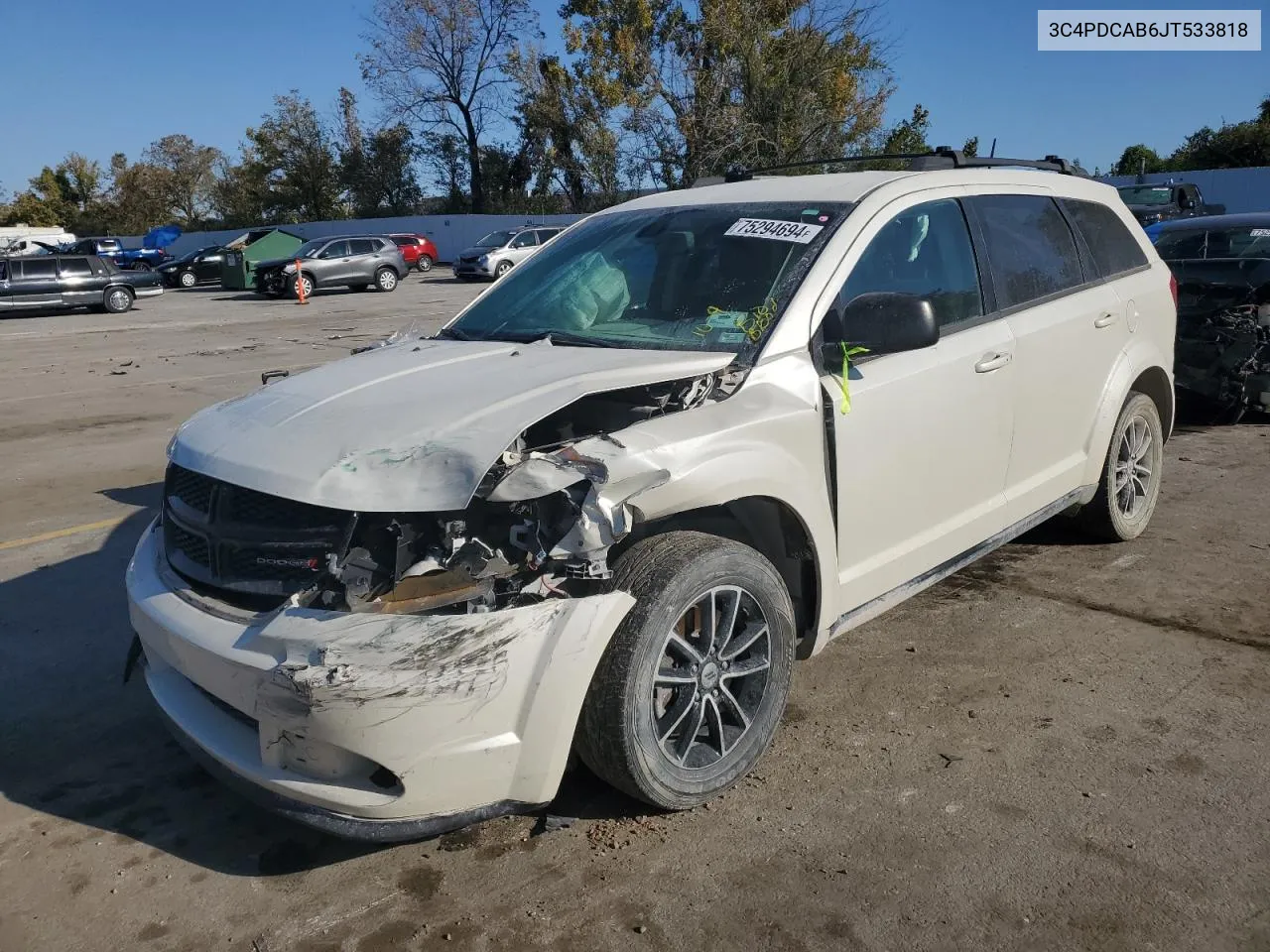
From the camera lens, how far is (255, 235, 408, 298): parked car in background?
29439 millimetres

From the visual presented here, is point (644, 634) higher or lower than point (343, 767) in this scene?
higher

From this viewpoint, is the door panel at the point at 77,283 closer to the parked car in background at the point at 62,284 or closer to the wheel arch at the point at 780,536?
the parked car in background at the point at 62,284

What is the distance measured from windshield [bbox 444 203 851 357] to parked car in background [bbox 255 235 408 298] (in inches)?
1005

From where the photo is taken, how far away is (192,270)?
3644 centimetres

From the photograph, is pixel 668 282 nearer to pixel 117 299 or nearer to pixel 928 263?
pixel 928 263

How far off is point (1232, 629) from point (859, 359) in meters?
2.12

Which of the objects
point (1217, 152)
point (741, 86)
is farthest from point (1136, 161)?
point (741, 86)

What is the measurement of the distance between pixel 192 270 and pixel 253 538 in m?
37.2

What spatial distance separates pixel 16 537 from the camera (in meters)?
6.12

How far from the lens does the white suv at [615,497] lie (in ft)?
8.53

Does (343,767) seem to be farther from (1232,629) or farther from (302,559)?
(1232,629)

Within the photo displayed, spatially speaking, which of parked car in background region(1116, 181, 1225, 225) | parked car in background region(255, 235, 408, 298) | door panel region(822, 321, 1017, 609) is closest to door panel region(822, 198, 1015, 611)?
door panel region(822, 321, 1017, 609)

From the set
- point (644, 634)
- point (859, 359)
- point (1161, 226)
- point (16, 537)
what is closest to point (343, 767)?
point (644, 634)

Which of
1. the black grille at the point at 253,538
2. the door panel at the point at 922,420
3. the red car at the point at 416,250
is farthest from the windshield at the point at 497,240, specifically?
the black grille at the point at 253,538
